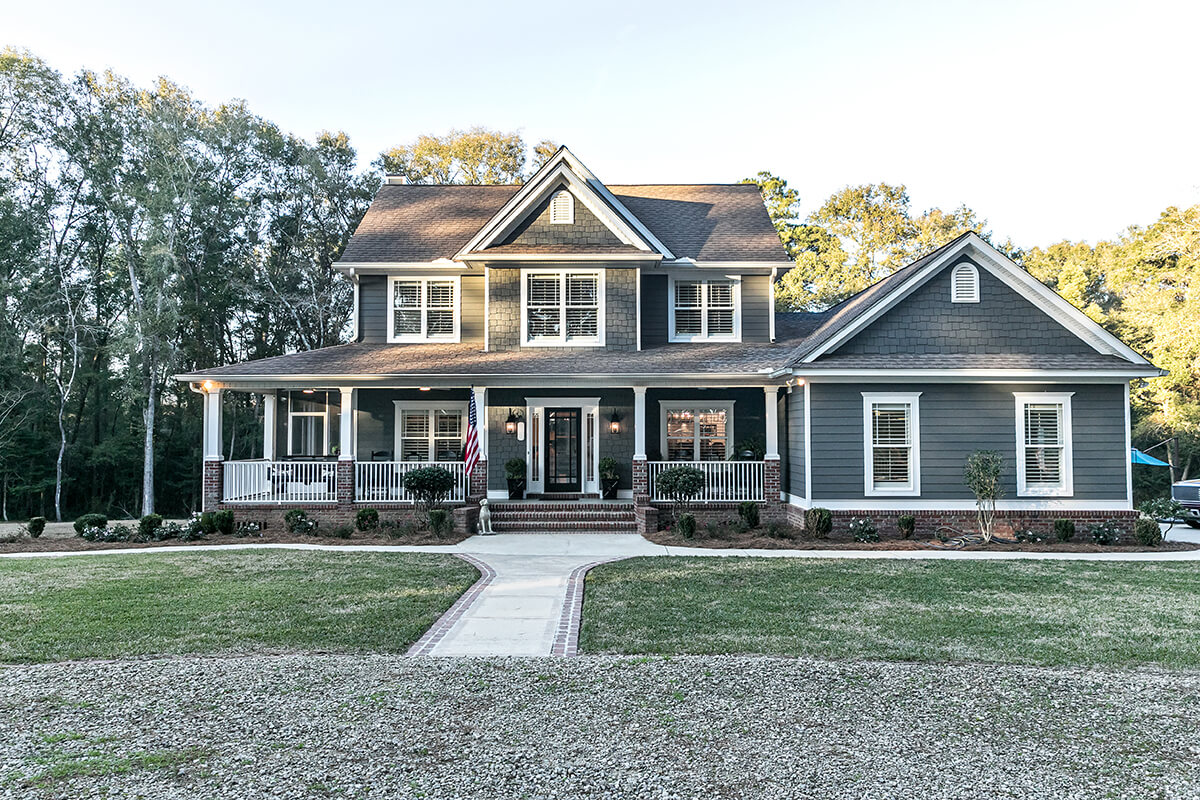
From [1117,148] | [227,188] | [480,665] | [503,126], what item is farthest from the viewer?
[503,126]

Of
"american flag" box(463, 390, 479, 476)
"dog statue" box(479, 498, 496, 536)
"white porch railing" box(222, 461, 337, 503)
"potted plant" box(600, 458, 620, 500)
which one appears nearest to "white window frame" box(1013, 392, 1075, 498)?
"potted plant" box(600, 458, 620, 500)

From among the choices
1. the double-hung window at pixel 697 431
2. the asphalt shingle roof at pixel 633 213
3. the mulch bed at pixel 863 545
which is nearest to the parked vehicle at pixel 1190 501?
the mulch bed at pixel 863 545

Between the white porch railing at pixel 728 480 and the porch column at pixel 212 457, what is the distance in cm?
912

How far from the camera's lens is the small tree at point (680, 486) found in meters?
14.4

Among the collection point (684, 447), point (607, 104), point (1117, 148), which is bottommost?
point (684, 447)

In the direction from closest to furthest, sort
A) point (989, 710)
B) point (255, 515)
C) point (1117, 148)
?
point (989, 710)
point (255, 515)
point (1117, 148)

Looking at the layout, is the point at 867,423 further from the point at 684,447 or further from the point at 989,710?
the point at 989,710

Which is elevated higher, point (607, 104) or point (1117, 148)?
point (607, 104)

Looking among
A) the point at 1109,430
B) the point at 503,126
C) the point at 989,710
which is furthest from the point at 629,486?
the point at 503,126

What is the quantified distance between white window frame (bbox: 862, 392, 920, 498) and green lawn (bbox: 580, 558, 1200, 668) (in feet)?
9.69

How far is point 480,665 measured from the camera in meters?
Answer: 5.81

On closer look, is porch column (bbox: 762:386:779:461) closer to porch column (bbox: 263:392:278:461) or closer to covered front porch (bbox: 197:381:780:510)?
covered front porch (bbox: 197:381:780:510)

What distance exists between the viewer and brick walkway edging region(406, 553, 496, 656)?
6.35 meters

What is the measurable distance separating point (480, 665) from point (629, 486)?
36.5ft
